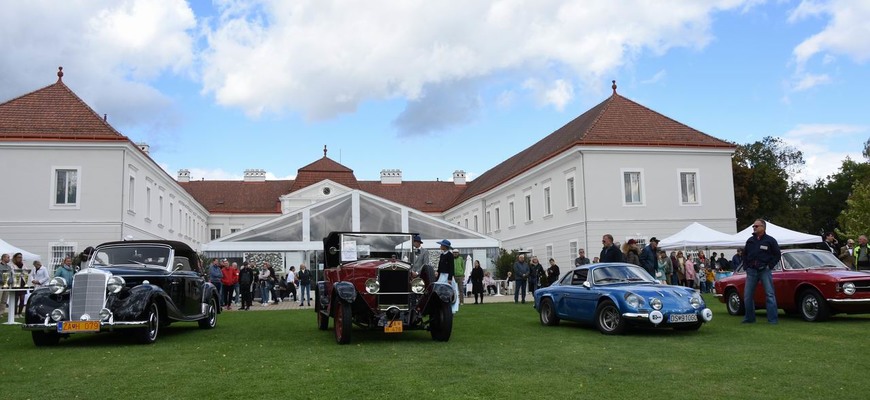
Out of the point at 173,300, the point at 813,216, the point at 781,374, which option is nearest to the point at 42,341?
the point at 173,300

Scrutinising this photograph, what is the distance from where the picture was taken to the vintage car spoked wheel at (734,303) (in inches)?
612

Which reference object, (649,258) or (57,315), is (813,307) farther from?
(57,315)

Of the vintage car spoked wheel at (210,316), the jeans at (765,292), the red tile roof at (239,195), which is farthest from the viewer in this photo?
the red tile roof at (239,195)

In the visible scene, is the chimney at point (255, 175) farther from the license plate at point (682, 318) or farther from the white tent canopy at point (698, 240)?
the license plate at point (682, 318)

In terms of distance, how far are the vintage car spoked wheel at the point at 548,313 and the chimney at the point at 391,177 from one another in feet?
199

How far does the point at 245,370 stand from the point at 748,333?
26.3 feet

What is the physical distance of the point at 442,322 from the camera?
11.5 m

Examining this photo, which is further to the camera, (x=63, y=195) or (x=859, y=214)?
(x=859, y=214)

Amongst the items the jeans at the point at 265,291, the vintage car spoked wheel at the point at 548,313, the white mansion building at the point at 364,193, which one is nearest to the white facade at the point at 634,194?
the white mansion building at the point at 364,193

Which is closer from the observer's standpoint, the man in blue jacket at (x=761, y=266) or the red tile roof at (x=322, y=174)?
the man in blue jacket at (x=761, y=266)

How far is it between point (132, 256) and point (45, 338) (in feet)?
6.82

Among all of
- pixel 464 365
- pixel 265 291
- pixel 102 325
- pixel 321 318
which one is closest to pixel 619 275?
pixel 464 365

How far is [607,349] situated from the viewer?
10039mm

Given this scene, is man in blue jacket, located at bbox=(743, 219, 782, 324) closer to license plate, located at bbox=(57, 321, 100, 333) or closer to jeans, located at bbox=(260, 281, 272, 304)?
license plate, located at bbox=(57, 321, 100, 333)
